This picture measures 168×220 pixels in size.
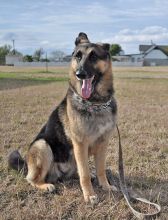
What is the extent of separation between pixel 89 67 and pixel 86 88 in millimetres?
245

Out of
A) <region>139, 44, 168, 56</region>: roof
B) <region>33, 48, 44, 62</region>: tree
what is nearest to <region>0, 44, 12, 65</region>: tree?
<region>33, 48, 44, 62</region>: tree

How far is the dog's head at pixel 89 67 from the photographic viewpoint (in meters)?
3.91

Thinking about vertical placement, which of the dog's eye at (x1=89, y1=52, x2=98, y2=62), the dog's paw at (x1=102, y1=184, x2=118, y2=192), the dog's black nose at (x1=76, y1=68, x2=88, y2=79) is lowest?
the dog's paw at (x1=102, y1=184, x2=118, y2=192)

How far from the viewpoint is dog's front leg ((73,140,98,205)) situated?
4035 mm

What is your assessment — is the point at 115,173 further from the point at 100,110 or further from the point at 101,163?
the point at 100,110

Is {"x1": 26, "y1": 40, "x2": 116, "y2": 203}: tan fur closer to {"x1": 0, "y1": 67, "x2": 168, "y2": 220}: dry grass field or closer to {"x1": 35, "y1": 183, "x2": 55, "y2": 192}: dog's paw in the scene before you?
{"x1": 35, "y1": 183, "x2": 55, "y2": 192}: dog's paw

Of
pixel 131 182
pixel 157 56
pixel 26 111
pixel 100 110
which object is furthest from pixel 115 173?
pixel 157 56

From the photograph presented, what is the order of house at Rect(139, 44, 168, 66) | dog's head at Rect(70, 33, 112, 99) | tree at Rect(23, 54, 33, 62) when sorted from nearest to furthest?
dog's head at Rect(70, 33, 112, 99), tree at Rect(23, 54, 33, 62), house at Rect(139, 44, 168, 66)

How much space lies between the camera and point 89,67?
12.9 ft

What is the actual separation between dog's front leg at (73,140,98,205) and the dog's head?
57 cm

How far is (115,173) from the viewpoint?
16.4 ft

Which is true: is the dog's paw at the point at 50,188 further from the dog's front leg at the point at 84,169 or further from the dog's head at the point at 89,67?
the dog's head at the point at 89,67

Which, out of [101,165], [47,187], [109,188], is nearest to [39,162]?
[47,187]

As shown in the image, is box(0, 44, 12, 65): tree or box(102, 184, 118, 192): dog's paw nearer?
box(102, 184, 118, 192): dog's paw
